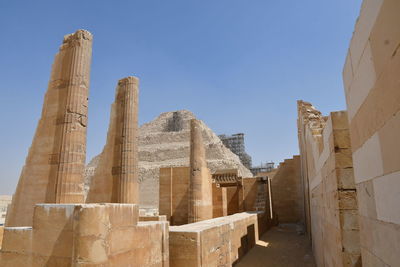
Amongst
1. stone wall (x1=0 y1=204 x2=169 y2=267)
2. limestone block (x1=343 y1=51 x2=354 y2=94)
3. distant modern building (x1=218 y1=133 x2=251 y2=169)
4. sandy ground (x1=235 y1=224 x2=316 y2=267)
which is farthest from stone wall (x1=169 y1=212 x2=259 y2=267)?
distant modern building (x1=218 y1=133 x2=251 y2=169)

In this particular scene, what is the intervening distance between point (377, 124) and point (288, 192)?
21880 millimetres

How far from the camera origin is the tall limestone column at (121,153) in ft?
37.6

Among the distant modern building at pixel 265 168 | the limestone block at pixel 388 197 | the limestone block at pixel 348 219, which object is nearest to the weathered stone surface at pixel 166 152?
the distant modern building at pixel 265 168

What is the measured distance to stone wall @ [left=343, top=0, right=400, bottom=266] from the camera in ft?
5.37

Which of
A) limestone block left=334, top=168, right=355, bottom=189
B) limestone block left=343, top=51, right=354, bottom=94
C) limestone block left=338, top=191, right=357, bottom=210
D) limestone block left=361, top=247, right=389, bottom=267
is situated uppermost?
limestone block left=343, top=51, right=354, bottom=94

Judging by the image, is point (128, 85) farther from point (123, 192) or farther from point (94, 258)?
point (94, 258)

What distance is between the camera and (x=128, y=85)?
1198 centimetres

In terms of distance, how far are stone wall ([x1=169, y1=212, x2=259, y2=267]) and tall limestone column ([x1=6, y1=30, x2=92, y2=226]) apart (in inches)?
142

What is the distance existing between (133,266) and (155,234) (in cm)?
72

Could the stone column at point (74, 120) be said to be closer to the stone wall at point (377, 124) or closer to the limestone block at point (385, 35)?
the stone wall at point (377, 124)

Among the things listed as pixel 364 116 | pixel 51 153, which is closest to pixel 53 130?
pixel 51 153

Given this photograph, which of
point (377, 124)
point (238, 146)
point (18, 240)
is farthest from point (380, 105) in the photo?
point (238, 146)

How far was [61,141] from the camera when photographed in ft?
27.8

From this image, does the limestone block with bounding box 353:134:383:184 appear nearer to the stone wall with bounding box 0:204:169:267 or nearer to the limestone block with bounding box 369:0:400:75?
the limestone block with bounding box 369:0:400:75
